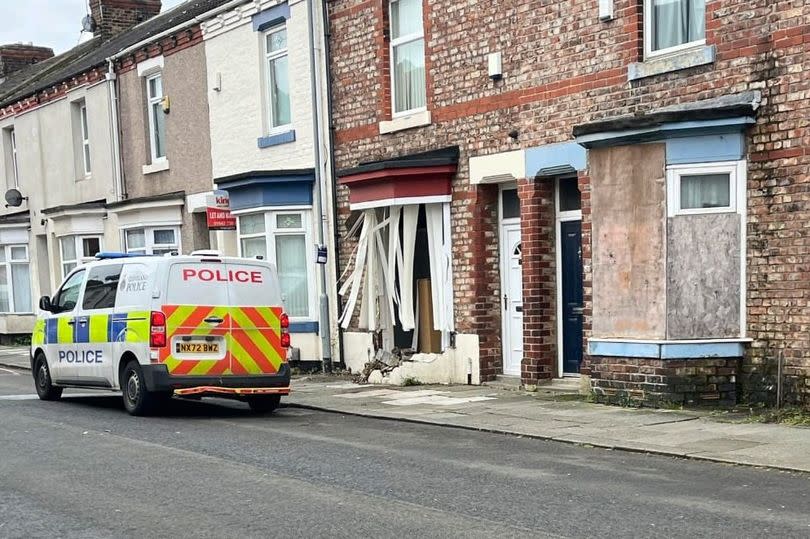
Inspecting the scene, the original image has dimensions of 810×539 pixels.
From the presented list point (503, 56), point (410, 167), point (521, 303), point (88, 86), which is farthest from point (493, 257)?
point (88, 86)

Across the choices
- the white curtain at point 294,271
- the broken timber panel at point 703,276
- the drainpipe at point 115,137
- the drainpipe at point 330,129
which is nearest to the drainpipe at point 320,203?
the drainpipe at point 330,129

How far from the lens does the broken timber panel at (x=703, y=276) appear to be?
11.1 m

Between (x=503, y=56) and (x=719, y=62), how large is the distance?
3.52 metres

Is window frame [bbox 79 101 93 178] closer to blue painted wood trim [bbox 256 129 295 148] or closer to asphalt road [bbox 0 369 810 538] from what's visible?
blue painted wood trim [bbox 256 129 295 148]

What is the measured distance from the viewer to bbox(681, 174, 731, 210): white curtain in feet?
36.5

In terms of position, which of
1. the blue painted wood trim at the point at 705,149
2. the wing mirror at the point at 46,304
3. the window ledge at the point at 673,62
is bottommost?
the wing mirror at the point at 46,304

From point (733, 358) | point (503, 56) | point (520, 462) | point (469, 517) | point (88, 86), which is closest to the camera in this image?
point (469, 517)

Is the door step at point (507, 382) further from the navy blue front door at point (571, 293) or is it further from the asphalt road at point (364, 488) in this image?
the asphalt road at point (364, 488)

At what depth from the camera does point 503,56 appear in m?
13.8

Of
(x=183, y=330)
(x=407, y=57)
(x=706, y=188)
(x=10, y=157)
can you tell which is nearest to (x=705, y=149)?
(x=706, y=188)

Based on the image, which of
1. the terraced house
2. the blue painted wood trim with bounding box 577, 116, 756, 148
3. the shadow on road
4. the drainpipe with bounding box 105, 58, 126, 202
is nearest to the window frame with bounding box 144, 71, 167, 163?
the drainpipe with bounding box 105, 58, 126, 202

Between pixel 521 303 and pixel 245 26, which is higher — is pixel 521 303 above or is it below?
below

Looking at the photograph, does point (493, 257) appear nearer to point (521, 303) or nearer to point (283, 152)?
point (521, 303)

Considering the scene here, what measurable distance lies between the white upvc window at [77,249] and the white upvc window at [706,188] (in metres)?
16.3
